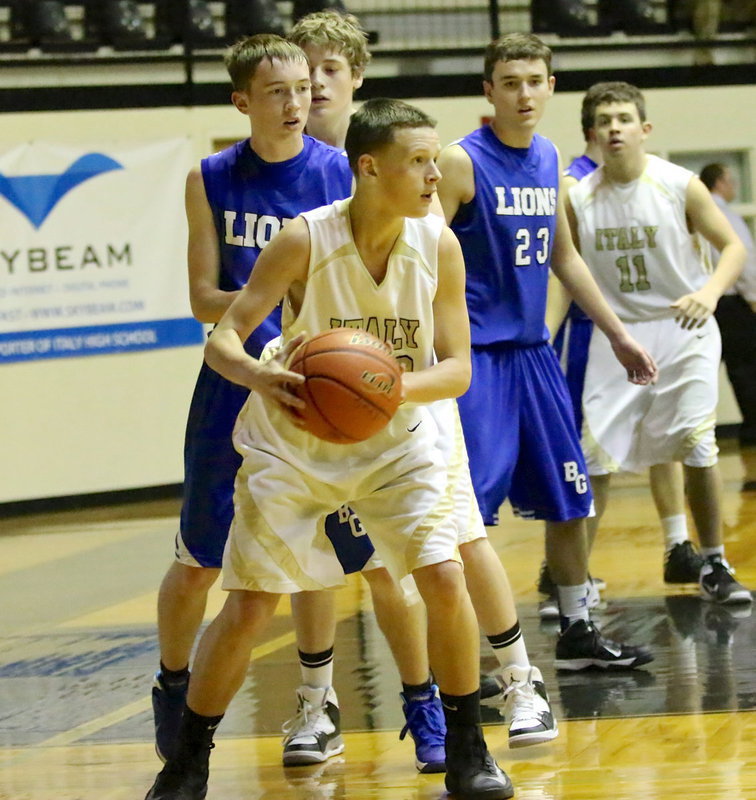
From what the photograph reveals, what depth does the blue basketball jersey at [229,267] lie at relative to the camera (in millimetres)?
3504

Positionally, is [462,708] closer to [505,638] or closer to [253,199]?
[505,638]

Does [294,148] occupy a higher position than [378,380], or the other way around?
[294,148]

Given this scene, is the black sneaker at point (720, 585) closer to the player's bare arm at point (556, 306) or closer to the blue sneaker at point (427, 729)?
the player's bare arm at point (556, 306)

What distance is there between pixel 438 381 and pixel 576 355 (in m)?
2.91

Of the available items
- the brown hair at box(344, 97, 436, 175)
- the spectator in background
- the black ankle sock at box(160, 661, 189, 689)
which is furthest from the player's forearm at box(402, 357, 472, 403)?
the spectator in background

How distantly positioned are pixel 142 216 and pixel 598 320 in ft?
21.5

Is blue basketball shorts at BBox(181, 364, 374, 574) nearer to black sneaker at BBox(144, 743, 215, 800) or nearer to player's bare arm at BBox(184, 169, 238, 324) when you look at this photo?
player's bare arm at BBox(184, 169, 238, 324)

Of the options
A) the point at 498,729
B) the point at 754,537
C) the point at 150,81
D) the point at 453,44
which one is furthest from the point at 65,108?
the point at 498,729

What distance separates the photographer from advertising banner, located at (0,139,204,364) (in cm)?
1009

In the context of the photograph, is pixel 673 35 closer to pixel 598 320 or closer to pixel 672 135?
pixel 672 135

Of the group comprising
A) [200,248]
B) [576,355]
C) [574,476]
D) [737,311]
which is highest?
[200,248]

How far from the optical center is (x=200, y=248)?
3.52m

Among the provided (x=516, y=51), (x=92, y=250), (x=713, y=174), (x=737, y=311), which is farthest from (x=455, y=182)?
(x=737, y=311)

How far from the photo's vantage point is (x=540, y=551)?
272 inches
